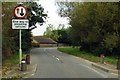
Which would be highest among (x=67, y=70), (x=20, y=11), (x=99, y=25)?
(x=20, y=11)

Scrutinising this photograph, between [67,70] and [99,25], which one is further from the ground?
[99,25]

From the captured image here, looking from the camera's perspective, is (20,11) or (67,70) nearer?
(20,11)

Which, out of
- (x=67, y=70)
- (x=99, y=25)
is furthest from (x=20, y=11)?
(x=99, y=25)

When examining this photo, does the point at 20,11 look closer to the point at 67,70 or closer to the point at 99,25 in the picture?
the point at 67,70

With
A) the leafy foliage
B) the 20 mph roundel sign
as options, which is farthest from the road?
the leafy foliage

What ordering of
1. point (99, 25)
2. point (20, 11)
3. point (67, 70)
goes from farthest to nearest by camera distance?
point (99, 25) < point (67, 70) < point (20, 11)

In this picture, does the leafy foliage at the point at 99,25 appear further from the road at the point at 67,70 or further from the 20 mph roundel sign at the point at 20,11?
the 20 mph roundel sign at the point at 20,11

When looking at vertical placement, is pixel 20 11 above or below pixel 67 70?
above

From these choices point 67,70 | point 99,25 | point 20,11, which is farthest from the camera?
point 99,25

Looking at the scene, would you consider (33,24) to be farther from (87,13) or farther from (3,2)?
(3,2)

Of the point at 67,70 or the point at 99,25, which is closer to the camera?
the point at 67,70

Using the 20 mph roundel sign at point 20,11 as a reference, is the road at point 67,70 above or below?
below

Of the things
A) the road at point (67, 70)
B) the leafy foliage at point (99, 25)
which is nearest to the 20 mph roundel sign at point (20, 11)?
the road at point (67, 70)

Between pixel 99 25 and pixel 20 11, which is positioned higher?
pixel 20 11
